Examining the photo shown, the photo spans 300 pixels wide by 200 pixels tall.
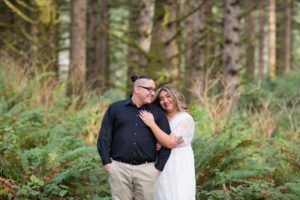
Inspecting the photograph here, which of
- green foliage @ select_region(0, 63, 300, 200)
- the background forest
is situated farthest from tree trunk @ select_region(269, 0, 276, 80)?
green foliage @ select_region(0, 63, 300, 200)

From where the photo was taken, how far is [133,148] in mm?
5320

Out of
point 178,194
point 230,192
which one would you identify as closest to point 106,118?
point 178,194

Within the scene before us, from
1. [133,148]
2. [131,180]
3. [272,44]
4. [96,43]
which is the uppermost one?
[272,44]

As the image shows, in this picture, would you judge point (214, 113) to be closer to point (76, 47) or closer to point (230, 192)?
point (230, 192)

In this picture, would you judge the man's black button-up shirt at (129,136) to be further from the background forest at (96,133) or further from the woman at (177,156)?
the background forest at (96,133)

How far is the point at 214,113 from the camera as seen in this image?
938cm

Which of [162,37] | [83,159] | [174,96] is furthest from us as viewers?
[162,37]

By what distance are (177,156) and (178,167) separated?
0.36 feet

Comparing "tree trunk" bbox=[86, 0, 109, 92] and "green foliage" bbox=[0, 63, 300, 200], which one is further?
"tree trunk" bbox=[86, 0, 109, 92]

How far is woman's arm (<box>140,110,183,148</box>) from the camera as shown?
531 cm

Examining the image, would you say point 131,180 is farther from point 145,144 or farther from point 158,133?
point 158,133

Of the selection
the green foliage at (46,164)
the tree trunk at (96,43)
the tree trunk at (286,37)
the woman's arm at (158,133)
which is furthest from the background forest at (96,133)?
the tree trunk at (286,37)

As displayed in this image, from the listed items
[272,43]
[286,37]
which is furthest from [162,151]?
[286,37]

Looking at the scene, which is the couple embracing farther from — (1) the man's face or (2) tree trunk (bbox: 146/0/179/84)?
(2) tree trunk (bbox: 146/0/179/84)
